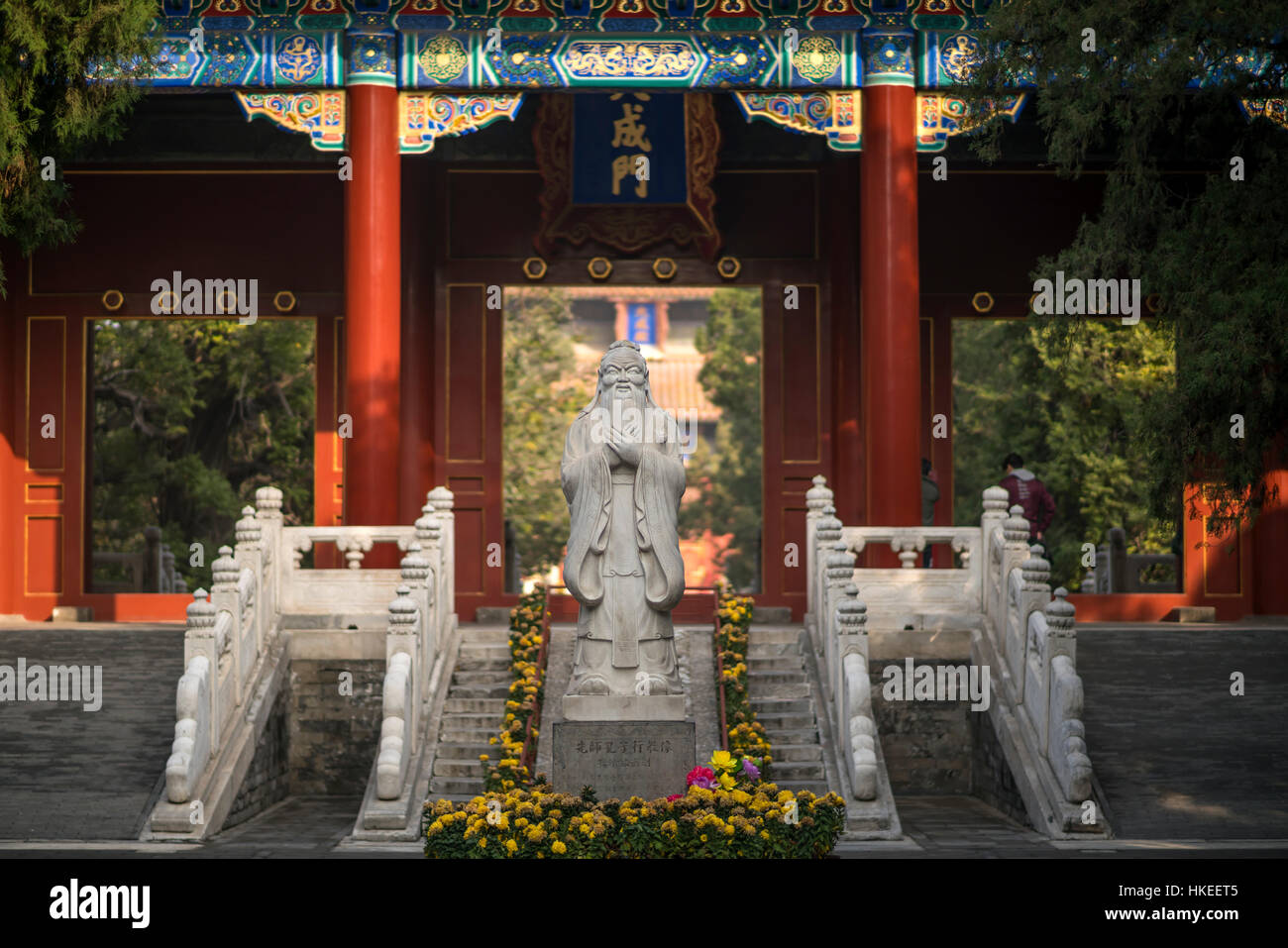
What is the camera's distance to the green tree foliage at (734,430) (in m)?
33.7

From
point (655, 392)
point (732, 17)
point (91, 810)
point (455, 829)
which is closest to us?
point (455, 829)

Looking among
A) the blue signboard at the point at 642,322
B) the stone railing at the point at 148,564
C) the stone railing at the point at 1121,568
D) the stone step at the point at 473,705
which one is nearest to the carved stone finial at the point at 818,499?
the stone step at the point at 473,705

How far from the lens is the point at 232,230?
56.3 feet

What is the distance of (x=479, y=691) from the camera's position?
41.5 ft

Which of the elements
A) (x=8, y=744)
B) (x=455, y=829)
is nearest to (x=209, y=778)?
(x=8, y=744)

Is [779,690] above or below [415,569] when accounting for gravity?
below

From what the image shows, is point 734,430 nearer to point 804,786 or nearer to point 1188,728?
point 1188,728

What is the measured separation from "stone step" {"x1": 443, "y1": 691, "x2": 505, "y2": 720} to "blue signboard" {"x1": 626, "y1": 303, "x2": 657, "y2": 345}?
3821 centimetres

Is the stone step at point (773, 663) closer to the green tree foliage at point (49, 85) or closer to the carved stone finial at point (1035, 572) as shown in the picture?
the carved stone finial at point (1035, 572)

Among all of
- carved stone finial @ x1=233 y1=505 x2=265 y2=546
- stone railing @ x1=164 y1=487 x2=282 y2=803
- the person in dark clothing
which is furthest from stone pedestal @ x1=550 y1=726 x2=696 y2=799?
the person in dark clothing

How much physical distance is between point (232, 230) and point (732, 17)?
5785mm

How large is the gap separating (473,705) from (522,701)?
21.2 inches

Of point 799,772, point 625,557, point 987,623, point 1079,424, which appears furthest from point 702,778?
point 1079,424
